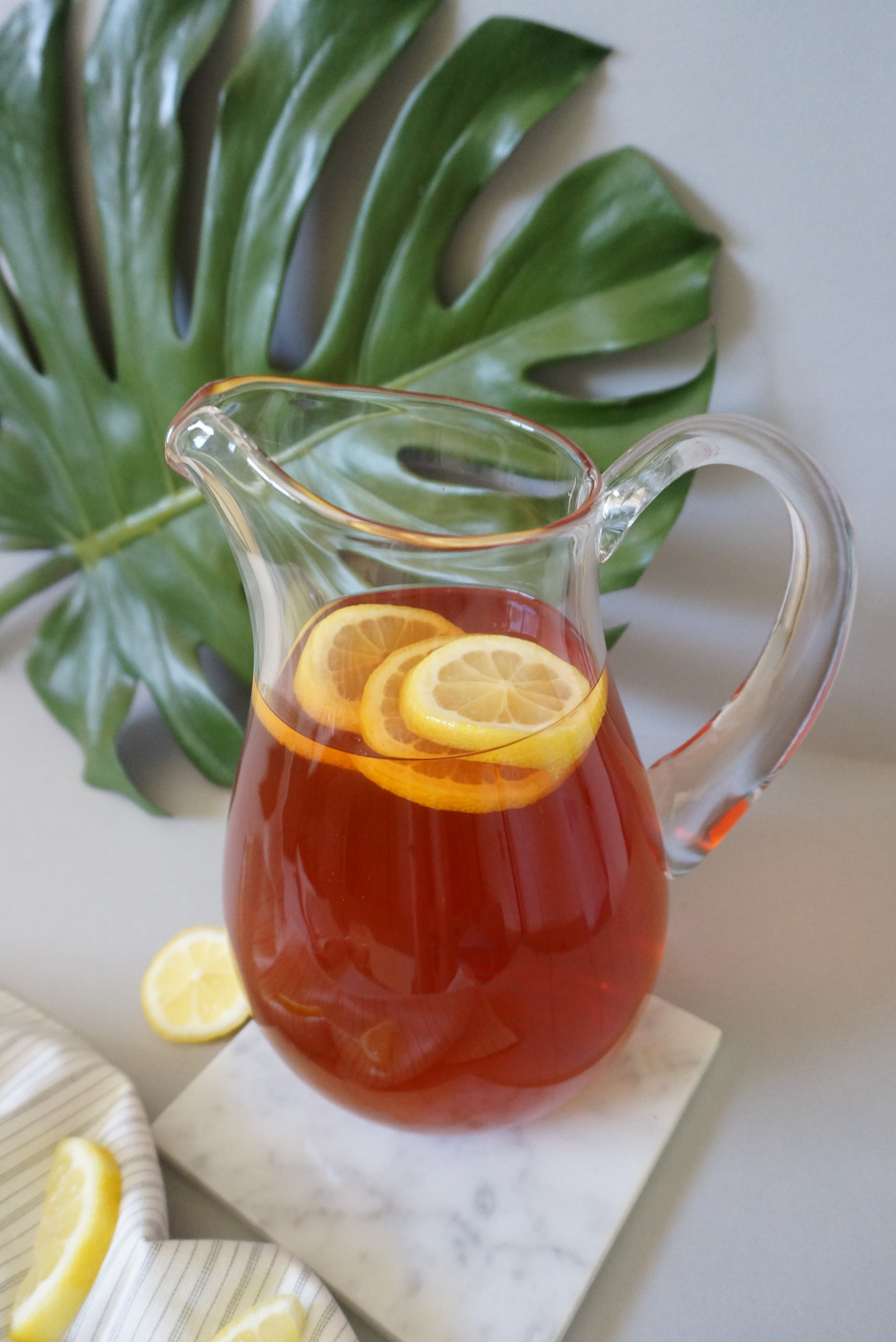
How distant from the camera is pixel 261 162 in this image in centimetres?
90

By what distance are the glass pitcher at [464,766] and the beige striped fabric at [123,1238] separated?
0.35 ft

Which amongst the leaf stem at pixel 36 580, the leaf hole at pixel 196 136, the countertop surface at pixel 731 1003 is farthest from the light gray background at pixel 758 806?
the leaf stem at pixel 36 580

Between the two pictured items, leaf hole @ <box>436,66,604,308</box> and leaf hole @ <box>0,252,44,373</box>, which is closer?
leaf hole @ <box>436,66,604,308</box>

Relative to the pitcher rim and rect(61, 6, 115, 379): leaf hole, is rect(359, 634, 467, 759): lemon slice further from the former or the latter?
rect(61, 6, 115, 379): leaf hole

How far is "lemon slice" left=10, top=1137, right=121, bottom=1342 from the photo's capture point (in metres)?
0.54

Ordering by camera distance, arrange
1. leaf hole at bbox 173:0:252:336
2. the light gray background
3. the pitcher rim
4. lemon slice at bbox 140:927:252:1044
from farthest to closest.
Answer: leaf hole at bbox 173:0:252:336 → lemon slice at bbox 140:927:252:1044 → the light gray background → the pitcher rim

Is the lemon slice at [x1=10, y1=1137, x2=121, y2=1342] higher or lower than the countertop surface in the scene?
higher

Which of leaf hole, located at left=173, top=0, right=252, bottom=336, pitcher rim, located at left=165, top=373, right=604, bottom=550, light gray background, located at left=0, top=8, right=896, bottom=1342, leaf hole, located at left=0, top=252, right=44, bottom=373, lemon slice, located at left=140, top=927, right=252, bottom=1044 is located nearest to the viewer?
pitcher rim, located at left=165, top=373, right=604, bottom=550

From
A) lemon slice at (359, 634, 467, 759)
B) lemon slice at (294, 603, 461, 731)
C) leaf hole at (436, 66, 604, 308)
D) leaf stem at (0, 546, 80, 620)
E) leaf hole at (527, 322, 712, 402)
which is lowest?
leaf hole at (527, 322, 712, 402)

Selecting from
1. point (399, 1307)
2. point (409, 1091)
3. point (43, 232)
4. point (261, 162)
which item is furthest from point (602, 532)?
point (43, 232)

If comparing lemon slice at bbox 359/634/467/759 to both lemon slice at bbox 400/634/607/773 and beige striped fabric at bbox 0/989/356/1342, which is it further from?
Result: beige striped fabric at bbox 0/989/356/1342

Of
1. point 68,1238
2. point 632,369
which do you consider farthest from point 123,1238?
point 632,369

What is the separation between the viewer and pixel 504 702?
20.7 inches

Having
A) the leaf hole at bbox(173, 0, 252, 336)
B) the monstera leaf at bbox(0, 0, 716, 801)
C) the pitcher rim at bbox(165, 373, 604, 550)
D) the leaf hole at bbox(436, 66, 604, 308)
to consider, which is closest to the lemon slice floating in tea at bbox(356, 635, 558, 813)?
the pitcher rim at bbox(165, 373, 604, 550)
